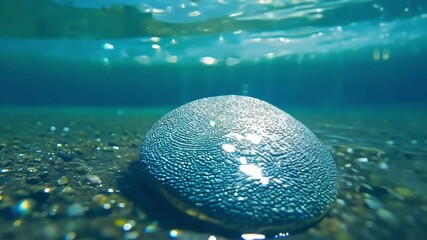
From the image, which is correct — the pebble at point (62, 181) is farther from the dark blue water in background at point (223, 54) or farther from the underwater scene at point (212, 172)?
the dark blue water in background at point (223, 54)

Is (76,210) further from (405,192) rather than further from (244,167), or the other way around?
(405,192)

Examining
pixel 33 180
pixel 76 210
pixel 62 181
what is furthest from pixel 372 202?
pixel 33 180

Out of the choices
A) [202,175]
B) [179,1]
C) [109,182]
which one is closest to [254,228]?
[202,175]

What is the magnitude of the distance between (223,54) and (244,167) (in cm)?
2025

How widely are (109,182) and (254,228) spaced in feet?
7.37

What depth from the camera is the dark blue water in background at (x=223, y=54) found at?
13850 mm

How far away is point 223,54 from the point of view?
22.7 m

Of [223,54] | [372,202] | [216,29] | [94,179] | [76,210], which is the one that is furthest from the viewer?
[223,54]

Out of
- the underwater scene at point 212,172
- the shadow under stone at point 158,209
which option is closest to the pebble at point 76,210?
the underwater scene at point 212,172

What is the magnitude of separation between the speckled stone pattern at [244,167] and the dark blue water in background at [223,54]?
368 inches

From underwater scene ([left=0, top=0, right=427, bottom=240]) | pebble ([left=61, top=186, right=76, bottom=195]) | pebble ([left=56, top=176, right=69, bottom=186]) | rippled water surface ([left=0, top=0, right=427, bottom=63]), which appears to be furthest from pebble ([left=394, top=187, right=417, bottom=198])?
rippled water surface ([left=0, top=0, right=427, bottom=63])

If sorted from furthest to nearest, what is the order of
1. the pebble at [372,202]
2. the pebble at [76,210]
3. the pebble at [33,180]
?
the pebble at [33,180]
the pebble at [372,202]
the pebble at [76,210]

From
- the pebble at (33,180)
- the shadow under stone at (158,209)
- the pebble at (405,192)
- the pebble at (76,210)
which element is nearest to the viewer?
the shadow under stone at (158,209)

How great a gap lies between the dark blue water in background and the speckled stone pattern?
30.7 ft
